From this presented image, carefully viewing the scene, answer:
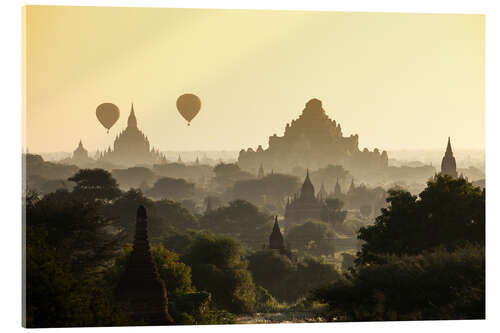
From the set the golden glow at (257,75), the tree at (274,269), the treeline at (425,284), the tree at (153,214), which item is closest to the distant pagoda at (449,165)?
the golden glow at (257,75)

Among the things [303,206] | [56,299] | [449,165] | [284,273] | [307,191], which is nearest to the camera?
[56,299]

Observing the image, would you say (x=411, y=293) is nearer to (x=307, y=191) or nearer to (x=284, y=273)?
(x=307, y=191)

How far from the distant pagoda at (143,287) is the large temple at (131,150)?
9.38 feet

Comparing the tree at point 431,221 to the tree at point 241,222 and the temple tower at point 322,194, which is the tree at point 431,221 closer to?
the temple tower at point 322,194

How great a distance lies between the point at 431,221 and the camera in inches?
963

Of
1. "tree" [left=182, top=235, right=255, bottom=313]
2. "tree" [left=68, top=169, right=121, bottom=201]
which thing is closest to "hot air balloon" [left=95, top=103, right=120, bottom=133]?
"tree" [left=68, top=169, right=121, bottom=201]

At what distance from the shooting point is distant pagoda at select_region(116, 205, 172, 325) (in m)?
21.8

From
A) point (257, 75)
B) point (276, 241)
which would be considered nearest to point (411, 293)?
point (257, 75)

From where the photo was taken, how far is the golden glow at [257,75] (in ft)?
75.5

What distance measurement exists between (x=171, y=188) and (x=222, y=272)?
3.12m

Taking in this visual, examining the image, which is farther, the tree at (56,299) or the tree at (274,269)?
the tree at (274,269)

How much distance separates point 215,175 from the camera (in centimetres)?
2758
